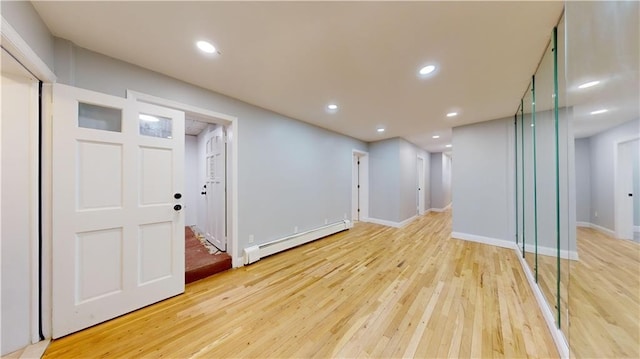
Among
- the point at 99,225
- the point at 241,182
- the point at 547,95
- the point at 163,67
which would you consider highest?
the point at 163,67

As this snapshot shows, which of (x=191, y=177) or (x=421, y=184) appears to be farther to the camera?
(x=421, y=184)

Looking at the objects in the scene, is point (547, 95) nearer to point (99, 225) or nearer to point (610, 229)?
point (610, 229)

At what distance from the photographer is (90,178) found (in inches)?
70.3

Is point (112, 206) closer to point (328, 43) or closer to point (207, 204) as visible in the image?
point (207, 204)

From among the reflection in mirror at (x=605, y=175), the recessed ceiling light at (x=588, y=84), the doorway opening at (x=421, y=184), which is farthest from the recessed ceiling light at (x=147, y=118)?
the doorway opening at (x=421, y=184)

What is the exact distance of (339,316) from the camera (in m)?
1.89

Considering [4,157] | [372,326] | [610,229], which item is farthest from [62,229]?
[610,229]

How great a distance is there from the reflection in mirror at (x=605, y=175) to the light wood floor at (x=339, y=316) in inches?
14.4

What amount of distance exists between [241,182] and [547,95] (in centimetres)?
351

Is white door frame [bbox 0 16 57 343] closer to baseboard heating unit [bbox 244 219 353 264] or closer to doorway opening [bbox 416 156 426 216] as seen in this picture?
baseboard heating unit [bbox 244 219 353 264]

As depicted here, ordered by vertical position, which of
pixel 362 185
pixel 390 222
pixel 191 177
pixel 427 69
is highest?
pixel 427 69

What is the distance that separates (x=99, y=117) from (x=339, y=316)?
9.26ft

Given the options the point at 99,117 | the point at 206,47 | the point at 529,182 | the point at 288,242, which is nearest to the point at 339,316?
the point at 288,242

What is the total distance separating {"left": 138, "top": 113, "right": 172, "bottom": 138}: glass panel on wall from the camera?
208cm
